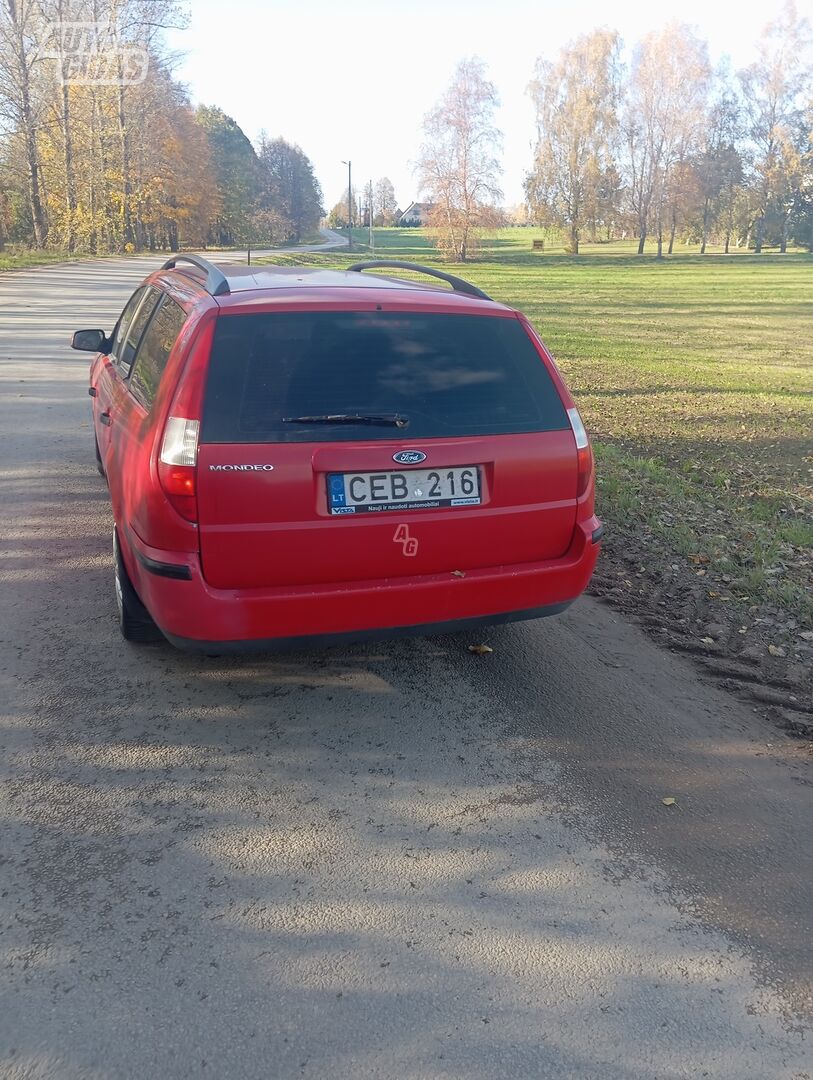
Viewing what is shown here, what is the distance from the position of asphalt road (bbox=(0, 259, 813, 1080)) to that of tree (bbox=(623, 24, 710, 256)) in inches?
2933

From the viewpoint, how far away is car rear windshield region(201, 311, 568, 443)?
332 centimetres

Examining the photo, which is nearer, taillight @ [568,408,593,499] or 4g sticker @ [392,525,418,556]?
4g sticker @ [392,525,418,556]

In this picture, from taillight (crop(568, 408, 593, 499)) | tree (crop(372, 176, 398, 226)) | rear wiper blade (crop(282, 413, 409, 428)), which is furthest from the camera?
tree (crop(372, 176, 398, 226))

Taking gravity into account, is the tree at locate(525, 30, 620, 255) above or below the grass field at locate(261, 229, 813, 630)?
above

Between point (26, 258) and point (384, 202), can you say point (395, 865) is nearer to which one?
point (26, 258)

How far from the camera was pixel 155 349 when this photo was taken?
413cm

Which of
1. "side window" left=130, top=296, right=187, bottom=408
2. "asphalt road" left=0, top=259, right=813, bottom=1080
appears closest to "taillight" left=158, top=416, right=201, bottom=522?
"side window" left=130, top=296, right=187, bottom=408

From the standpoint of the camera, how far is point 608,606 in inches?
201

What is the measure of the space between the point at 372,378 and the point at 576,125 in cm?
7405

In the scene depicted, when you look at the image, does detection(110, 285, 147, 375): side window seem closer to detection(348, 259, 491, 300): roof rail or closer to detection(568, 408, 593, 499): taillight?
detection(348, 259, 491, 300): roof rail

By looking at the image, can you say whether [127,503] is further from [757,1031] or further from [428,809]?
[757,1031]

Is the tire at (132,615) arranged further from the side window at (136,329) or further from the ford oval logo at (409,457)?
the ford oval logo at (409,457)

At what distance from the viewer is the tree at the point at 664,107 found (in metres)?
66.6

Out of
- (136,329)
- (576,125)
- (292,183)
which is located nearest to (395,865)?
(136,329)
